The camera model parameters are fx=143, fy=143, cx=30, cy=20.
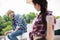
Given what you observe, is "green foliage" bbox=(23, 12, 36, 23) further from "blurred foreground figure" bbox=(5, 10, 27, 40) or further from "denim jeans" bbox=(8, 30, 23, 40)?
"denim jeans" bbox=(8, 30, 23, 40)

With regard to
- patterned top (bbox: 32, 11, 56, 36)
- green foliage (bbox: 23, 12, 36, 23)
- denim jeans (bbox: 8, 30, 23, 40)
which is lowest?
denim jeans (bbox: 8, 30, 23, 40)

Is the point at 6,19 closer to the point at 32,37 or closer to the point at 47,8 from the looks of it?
the point at 32,37

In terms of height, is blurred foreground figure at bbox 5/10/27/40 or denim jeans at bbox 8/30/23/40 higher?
blurred foreground figure at bbox 5/10/27/40

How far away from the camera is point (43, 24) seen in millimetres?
1607

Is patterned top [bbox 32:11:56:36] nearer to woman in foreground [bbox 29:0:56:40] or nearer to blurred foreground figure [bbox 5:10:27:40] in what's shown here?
woman in foreground [bbox 29:0:56:40]

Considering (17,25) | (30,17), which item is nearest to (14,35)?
(17,25)

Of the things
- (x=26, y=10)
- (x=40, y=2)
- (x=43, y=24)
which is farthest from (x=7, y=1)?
(x=43, y=24)

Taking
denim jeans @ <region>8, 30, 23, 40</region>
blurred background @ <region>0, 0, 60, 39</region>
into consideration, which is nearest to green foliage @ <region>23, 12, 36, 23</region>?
blurred background @ <region>0, 0, 60, 39</region>

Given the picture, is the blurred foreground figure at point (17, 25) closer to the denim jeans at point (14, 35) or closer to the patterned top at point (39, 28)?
the denim jeans at point (14, 35)

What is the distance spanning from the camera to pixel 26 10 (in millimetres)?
1743

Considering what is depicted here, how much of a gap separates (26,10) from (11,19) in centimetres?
22

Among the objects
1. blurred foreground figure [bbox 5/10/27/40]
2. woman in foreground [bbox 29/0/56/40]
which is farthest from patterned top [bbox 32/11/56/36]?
blurred foreground figure [bbox 5/10/27/40]

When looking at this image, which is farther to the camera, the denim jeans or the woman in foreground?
the denim jeans

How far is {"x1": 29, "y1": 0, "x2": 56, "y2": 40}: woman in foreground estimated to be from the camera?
1.58 meters
